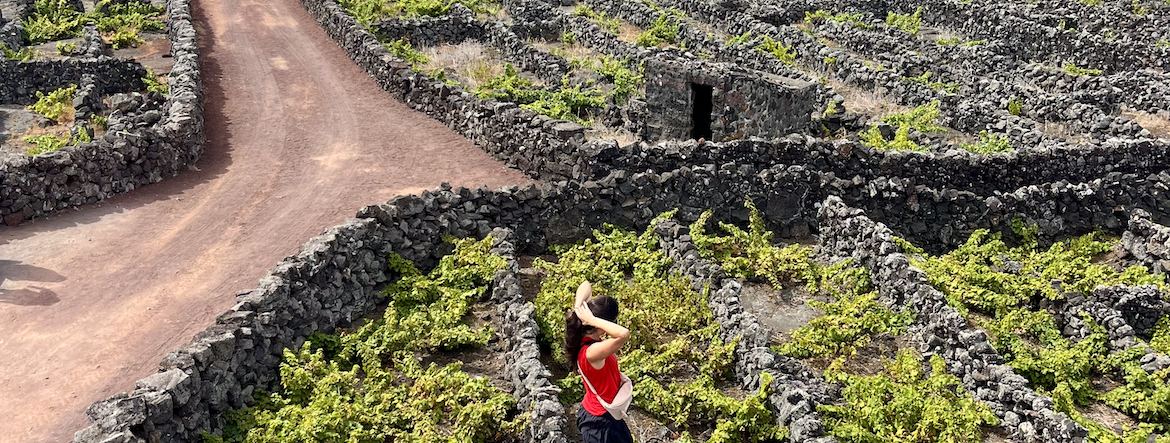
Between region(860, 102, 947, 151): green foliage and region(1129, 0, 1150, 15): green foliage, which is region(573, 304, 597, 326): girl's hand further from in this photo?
region(1129, 0, 1150, 15): green foliage

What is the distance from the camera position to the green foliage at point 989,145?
2094 centimetres

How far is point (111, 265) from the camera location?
15.4 m

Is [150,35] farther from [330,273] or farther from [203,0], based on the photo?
[330,273]

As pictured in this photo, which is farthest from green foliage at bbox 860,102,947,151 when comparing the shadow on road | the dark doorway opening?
the shadow on road

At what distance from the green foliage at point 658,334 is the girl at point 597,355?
131 inches

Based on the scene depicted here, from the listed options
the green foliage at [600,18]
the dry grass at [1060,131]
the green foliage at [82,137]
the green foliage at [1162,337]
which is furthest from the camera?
the green foliage at [600,18]

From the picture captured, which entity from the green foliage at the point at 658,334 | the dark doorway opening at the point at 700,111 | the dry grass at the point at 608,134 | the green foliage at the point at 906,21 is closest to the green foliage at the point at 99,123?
the dry grass at the point at 608,134

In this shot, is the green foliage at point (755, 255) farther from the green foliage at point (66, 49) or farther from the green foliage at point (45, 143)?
the green foliage at point (66, 49)

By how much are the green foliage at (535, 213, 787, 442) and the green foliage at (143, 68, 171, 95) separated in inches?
541

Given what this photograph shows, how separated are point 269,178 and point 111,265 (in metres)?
4.47

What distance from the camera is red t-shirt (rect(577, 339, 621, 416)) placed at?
867 centimetres

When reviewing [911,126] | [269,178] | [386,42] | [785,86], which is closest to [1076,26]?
[911,126]

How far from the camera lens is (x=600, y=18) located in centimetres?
3338

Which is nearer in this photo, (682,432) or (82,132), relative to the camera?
(682,432)
